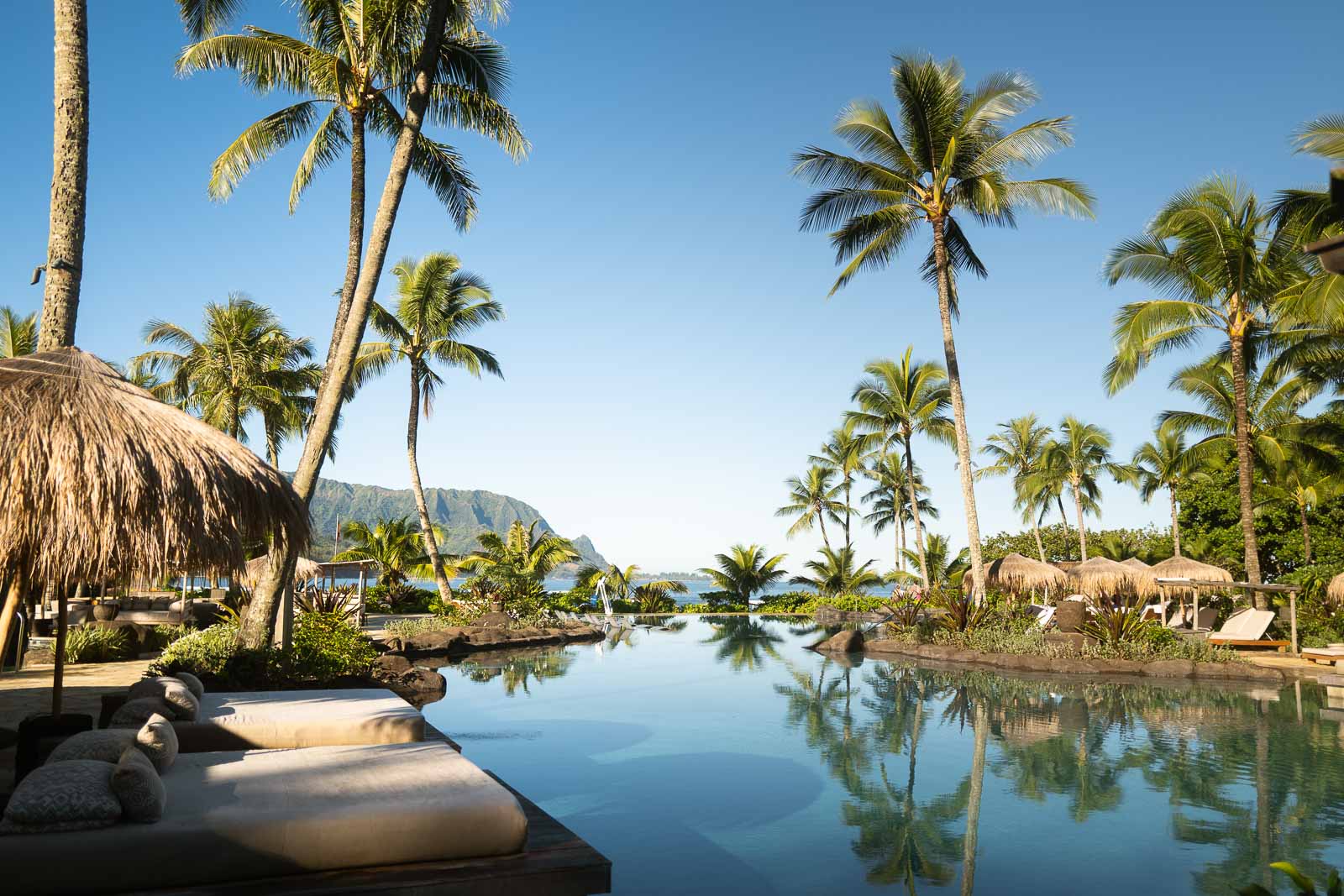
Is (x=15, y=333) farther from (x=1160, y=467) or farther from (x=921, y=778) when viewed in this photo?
(x=1160, y=467)

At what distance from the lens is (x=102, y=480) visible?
182 inches

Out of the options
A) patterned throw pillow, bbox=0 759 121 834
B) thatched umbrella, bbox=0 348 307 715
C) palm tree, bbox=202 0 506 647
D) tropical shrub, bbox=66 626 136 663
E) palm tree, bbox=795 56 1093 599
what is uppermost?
palm tree, bbox=795 56 1093 599

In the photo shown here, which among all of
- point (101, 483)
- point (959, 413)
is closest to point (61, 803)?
point (101, 483)

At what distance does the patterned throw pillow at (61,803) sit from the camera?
2.97 m

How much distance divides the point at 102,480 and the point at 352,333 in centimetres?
484

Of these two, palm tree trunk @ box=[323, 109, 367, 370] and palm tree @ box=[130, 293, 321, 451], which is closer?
palm tree trunk @ box=[323, 109, 367, 370]

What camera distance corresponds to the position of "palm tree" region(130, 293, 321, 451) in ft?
74.3

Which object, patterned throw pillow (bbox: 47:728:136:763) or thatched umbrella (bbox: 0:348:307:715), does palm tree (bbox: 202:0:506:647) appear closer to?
thatched umbrella (bbox: 0:348:307:715)

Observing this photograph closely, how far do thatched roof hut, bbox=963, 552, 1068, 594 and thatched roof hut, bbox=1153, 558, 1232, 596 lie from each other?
2160mm

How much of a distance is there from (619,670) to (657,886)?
33.2ft

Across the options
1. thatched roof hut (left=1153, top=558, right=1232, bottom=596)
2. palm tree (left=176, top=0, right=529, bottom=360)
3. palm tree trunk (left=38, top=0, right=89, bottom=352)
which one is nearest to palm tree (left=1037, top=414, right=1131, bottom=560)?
thatched roof hut (left=1153, top=558, right=1232, bottom=596)

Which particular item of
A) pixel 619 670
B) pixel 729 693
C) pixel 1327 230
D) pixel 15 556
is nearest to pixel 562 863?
pixel 15 556

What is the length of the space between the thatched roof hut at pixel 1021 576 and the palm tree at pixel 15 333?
24769 millimetres

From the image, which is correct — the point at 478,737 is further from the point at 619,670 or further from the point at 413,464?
the point at 413,464
